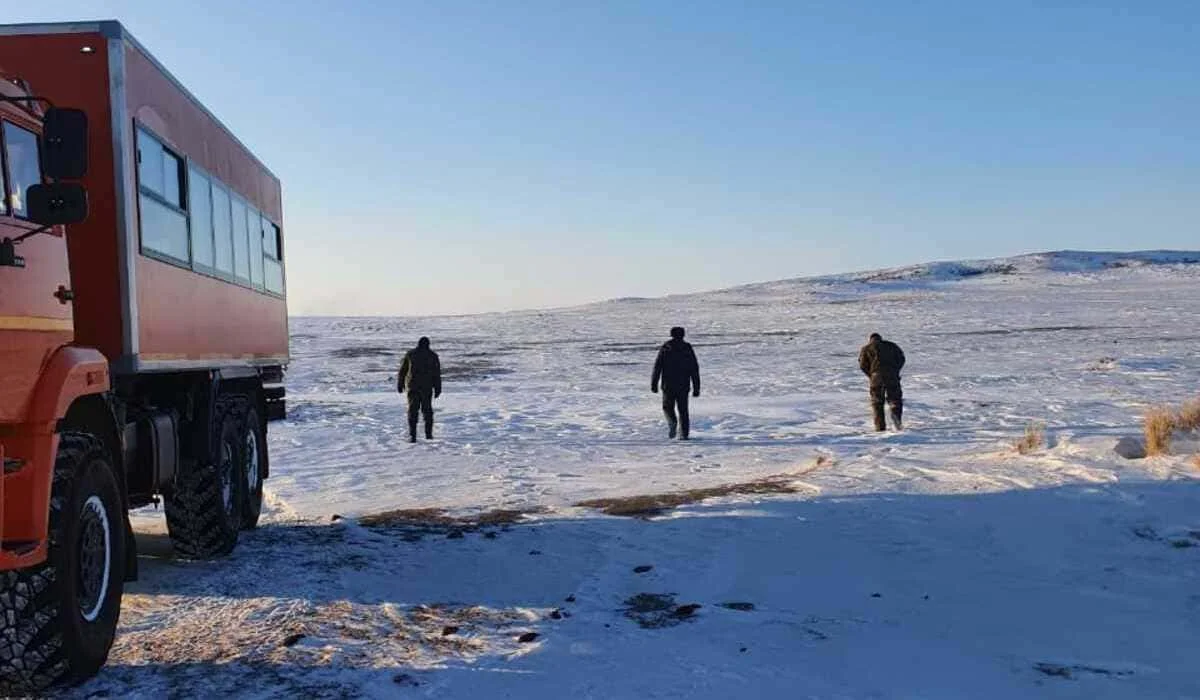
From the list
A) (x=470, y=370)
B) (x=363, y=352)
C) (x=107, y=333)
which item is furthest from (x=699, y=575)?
(x=363, y=352)

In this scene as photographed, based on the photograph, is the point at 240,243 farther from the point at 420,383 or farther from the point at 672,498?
the point at 420,383

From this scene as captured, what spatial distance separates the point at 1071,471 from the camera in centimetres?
910

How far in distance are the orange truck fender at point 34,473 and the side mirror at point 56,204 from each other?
69cm

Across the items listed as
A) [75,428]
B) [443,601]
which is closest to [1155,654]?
[443,601]

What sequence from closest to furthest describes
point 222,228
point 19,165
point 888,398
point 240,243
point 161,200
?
point 19,165, point 161,200, point 222,228, point 240,243, point 888,398

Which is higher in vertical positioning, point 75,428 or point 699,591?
point 75,428

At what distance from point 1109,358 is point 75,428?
107 feet

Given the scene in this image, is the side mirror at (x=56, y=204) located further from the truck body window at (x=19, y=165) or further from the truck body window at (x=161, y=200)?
the truck body window at (x=161, y=200)

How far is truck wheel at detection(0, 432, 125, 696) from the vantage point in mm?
4652

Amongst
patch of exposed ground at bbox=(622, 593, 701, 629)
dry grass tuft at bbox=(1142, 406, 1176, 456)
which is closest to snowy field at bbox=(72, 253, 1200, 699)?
patch of exposed ground at bbox=(622, 593, 701, 629)

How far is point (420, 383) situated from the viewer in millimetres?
17672

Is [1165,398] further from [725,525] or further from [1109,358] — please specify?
[725,525]

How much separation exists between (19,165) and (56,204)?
52 cm

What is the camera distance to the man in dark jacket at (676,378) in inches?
668
